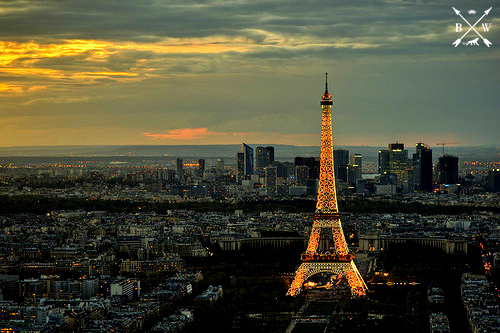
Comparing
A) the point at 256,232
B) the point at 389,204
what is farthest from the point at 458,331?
the point at 389,204

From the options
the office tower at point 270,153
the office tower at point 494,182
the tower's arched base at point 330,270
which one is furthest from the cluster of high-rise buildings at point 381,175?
the tower's arched base at point 330,270

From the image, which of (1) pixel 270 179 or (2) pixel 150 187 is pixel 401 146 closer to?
(1) pixel 270 179

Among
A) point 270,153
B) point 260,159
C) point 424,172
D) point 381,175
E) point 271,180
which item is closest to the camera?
point 424,172

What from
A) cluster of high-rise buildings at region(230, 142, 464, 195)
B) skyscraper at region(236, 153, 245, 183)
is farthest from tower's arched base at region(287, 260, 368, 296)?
skyscraper at region(236, 153, 245, 183)

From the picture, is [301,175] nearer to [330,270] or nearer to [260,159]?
[260,159]

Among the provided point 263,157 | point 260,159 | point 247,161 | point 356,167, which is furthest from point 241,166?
point 356,167

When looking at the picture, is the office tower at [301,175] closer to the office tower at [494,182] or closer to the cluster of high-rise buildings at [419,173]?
the cluster of high-rise buildings at [419,173]
